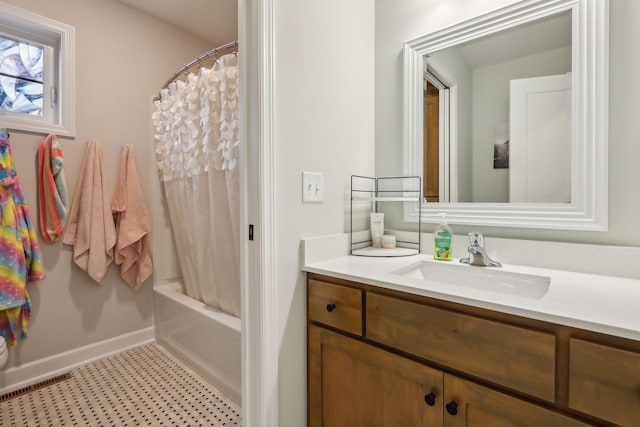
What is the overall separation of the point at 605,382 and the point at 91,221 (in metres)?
2.45

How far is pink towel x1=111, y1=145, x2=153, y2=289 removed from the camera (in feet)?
6.86

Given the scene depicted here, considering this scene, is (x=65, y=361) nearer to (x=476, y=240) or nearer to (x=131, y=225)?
(x=131, y=225)

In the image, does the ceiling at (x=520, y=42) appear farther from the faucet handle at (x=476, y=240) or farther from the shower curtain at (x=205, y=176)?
the shower curtain at (x=205, y=176)

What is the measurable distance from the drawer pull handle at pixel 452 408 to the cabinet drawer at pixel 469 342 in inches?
3.9

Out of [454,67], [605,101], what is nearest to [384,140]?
[454,67]

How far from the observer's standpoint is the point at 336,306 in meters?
1.07

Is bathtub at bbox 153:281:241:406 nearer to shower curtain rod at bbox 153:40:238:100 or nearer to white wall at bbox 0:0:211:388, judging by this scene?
white wall at bbox 0:0:211:388

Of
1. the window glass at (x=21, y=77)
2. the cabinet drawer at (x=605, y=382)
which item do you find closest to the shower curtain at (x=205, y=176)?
the window glass at (x=21, y=77)

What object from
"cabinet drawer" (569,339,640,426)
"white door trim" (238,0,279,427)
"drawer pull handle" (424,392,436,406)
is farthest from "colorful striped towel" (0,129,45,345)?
"cabinet drawer" (569,339,640,426)

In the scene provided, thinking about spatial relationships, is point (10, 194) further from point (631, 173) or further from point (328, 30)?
point (631, 173)

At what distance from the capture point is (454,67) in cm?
135

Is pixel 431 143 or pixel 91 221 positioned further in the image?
pixel 91 221

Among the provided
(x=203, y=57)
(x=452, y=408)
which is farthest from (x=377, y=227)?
(x=203, y=57)

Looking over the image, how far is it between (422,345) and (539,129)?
913 mm
